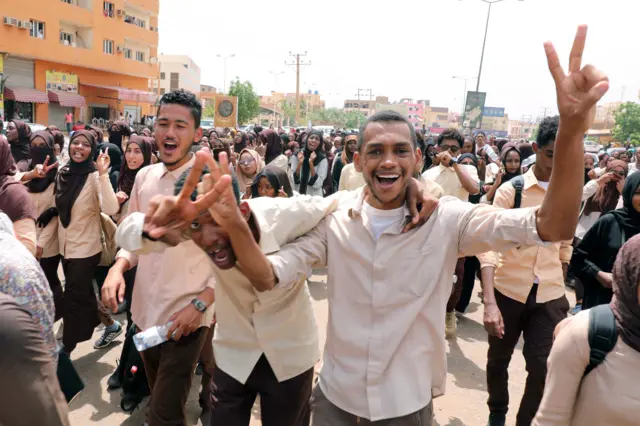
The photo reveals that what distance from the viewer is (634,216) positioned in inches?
119

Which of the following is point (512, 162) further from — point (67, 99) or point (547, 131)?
point (67, 99)

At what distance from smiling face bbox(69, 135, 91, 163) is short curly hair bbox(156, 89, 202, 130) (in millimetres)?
1590

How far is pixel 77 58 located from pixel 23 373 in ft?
110

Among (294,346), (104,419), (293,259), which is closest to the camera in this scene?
(293,259)

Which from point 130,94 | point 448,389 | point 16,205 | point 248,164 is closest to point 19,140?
point 248,164

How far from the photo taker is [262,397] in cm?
227

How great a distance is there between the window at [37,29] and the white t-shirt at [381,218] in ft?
104

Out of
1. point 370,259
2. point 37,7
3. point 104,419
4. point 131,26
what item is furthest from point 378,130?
point 131,26

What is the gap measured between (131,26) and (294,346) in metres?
38.7

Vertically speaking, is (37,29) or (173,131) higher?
(37,29)

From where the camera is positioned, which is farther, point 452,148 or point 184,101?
point 452,148

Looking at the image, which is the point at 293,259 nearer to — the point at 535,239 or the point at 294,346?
the point at 294,346

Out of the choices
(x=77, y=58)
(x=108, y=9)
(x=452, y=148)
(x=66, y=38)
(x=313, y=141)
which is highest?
(x=108, y=9)

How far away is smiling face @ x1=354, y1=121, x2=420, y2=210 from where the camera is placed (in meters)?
1.83
